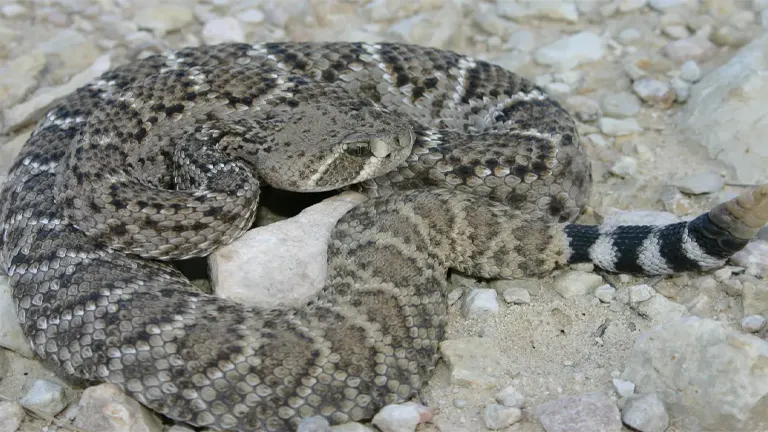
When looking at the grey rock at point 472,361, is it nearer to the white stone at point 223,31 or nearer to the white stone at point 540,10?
the white stone at point 223,31

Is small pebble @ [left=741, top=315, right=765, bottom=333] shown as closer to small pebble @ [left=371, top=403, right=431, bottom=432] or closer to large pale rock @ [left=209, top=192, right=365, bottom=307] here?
small pebble @ [left=371, top=403, right=431, bottom=432]

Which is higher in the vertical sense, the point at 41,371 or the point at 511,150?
the point at 511,150

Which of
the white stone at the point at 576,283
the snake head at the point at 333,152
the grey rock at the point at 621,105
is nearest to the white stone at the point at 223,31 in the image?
the snake head at the point at 333,152

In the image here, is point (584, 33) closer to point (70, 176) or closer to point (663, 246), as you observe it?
point (663, 246)

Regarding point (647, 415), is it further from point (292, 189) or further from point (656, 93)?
point (656, 93)

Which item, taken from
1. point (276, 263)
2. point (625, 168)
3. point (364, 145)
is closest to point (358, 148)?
point (364, 145)

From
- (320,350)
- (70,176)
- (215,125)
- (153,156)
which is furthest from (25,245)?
(320,350)

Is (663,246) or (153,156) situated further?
(153,156)
